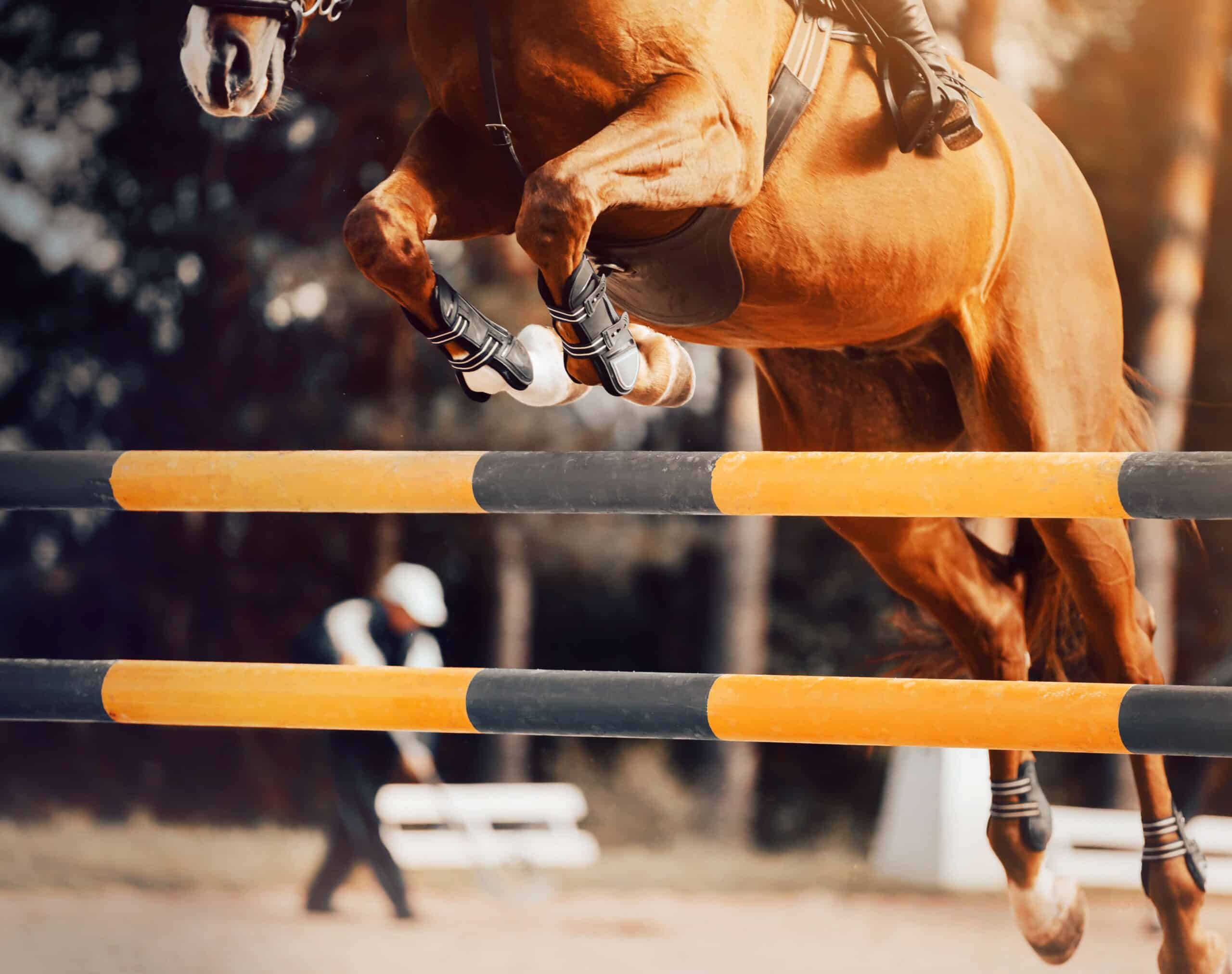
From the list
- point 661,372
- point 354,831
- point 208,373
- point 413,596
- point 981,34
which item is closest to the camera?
point 661,372

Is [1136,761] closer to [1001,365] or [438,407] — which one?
[1001,365]

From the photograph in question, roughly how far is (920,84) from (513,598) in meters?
5.24

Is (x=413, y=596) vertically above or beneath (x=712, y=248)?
beneath

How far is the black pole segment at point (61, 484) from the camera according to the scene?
6.03ft

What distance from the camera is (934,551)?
8.47 feet

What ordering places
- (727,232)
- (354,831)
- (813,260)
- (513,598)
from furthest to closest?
1. (513,598)
2. (354,831)
3. (813,260)
4. (727,232)

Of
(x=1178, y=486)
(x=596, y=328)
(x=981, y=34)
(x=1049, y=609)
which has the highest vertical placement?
(x=596, y=328)

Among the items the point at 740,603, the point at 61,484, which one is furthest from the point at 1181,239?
the point at 61,484

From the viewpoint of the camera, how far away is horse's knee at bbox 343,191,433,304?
1700 millimetres

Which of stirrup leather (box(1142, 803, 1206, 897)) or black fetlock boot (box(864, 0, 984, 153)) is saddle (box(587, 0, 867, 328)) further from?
stirrup leather (box(1142, 803, 1206, 897))

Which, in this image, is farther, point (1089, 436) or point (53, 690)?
point (1089, 436)

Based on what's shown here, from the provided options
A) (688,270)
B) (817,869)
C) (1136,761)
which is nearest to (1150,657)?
(1136,761)

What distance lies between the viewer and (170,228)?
6.62 metres

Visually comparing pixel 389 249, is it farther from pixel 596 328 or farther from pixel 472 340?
pixel 596 328
